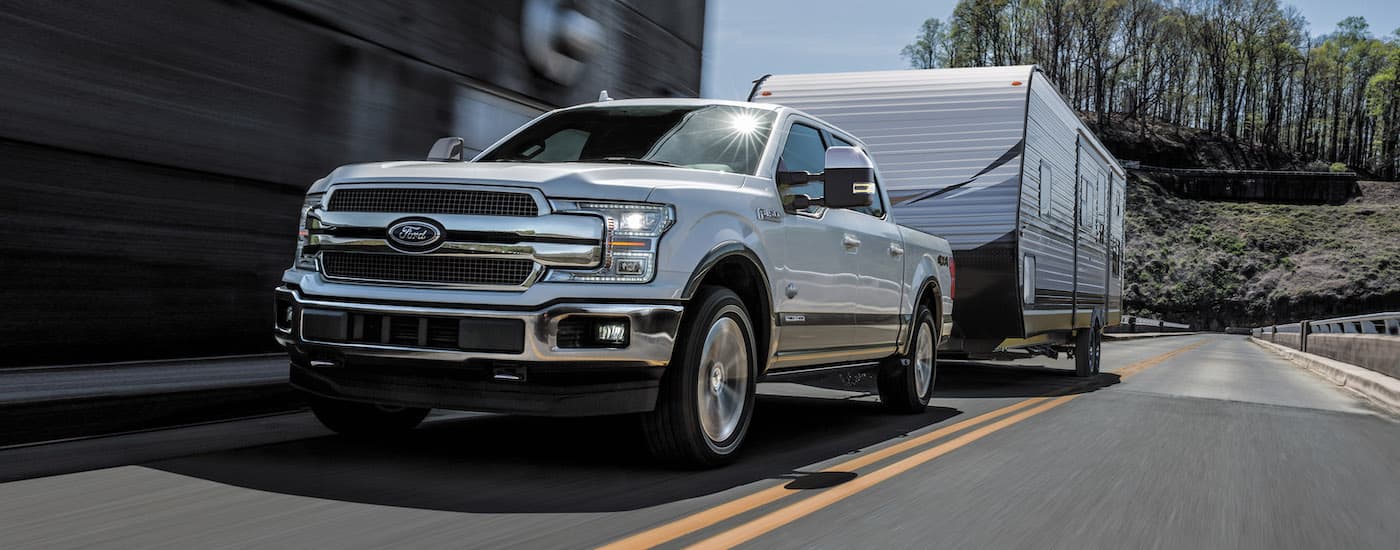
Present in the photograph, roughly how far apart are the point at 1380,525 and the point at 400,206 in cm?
443

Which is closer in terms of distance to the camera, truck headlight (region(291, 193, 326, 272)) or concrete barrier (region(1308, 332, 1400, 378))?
truck headlight (region(291, 193, 326, 272))

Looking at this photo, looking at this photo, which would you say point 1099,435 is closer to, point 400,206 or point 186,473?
point 400,206

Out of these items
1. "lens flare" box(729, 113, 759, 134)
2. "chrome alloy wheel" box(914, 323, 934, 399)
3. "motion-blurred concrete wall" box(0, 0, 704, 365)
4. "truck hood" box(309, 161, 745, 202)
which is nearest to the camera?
"truck hood" box(309, 161, 745, 202)

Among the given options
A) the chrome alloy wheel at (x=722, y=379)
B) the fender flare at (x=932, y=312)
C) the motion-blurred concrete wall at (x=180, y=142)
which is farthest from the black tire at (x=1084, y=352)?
the chrome alloy wheel at (x=722, y=379)

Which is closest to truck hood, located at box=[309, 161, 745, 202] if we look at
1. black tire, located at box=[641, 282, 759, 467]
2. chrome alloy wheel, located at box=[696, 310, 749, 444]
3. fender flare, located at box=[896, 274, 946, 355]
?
black tire, located at box=[641, 282, 759, 467]

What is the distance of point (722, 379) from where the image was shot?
228 inches

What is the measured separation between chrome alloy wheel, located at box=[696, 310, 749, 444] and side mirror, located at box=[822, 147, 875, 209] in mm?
1116

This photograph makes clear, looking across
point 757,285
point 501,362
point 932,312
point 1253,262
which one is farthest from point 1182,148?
point 501,362

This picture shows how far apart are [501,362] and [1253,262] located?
94.2m

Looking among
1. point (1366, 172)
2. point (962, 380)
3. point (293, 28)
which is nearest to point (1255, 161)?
point (1366, 172)

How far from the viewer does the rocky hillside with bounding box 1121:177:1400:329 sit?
279 ft

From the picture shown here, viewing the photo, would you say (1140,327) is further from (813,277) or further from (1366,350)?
(813,277)

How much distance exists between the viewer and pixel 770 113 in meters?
7.05

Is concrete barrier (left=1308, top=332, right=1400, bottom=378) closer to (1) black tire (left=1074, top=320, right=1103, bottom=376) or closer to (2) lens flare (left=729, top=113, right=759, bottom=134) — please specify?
(1) black tire (left=1074, top=320, right=1103, bottom=376)
